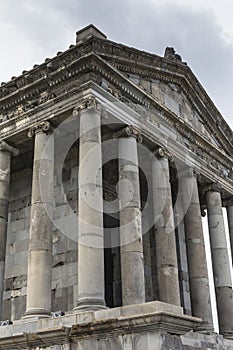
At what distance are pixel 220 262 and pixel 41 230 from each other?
8327 millimetres

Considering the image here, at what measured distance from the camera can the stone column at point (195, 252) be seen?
54.4 ft

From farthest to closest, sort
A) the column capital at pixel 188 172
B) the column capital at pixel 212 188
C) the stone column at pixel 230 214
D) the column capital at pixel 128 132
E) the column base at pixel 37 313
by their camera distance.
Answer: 1. the stone column at pixel 230 214
2. the column capital at pixel 212 188
3. the column capital at pixel 188 172
4. the column capital at pixel 128 132
5. the column base at pixel 37 313

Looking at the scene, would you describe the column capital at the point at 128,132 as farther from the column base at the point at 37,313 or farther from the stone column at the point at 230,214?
the stone column at the point at 230,214

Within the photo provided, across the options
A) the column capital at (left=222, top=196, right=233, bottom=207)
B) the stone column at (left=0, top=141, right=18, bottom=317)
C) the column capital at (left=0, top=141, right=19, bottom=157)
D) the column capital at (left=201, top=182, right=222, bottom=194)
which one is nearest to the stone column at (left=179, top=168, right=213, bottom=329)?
the column capital at (left=201, top=182, right=222, bottom=194)

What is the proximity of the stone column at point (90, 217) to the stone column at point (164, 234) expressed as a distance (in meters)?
3.50

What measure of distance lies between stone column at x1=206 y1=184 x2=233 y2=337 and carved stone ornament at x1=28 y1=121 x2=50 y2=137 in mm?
8311

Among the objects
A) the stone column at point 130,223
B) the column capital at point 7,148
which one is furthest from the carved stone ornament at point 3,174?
the stone column at point 130,223

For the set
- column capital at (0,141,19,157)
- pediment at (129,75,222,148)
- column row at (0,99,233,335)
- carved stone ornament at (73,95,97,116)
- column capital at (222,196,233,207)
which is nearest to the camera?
column row at (0,99,233,335)

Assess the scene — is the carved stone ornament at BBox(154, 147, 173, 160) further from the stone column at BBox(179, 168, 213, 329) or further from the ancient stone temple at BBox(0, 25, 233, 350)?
the stone column at BBox(179, 168, 213, 329)

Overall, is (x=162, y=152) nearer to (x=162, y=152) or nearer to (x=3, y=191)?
(x=162, y=152)

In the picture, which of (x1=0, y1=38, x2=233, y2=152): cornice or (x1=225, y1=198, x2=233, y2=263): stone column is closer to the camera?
(x1=0, y1=38, x2=233, y2=152): cornice

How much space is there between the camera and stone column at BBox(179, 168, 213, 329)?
1658 centimetres

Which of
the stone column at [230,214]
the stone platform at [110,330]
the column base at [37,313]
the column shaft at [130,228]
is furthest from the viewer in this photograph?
the stone column at [230,214]

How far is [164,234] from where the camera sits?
15797 millimetres
